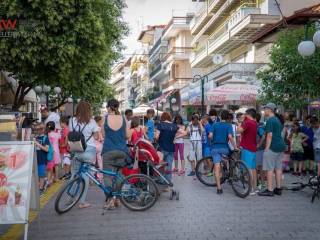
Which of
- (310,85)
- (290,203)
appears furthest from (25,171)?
(310,85)

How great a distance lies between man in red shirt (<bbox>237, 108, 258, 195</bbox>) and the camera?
12016 mm

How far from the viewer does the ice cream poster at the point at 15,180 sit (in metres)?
7.43

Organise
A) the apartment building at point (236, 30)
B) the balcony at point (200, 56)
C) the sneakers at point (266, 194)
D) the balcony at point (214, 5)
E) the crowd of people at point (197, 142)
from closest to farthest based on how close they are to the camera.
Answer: the crowd of people at point (197, 142) < the sneakers at point (266, 194) < the apartment building at point (236, 30) < the balcony at point (214, 5) < the balcony at point (200, 56)

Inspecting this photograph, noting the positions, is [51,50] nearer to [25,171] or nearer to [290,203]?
[290,203]

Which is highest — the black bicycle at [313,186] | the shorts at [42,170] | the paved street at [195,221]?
the shorts at [42,170]

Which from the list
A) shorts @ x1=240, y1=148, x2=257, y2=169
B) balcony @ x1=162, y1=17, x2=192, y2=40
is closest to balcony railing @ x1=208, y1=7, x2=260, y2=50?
balcony @ x1=162, y1=17, x2=192, y2=40

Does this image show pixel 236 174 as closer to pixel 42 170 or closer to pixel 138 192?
pixel 138 192

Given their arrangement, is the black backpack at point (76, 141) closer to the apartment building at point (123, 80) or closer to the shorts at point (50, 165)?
the shorts at point (50, 165)

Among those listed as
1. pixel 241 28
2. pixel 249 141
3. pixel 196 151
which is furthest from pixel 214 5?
pixel 249 141

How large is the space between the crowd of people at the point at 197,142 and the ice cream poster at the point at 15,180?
7.45ft

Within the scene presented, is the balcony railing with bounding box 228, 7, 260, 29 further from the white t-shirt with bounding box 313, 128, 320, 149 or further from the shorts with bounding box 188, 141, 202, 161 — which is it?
the white t-shirt with bounding box 313, 128, 320, 149

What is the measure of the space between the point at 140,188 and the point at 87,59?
14.8 m

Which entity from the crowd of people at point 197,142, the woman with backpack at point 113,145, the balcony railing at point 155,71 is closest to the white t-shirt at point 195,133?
the crowd of people at point 197,142

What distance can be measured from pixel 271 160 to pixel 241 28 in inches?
976
